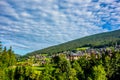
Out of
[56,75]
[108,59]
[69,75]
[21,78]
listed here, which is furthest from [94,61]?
[21,78]

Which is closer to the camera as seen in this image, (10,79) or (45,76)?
(45,76)

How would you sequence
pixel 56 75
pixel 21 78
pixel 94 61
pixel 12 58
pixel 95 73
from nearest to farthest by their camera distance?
pixel 95 73, pixel 56 75, pixel 21 78, pixel 94 61, pixel 12 58

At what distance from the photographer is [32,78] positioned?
129 metres

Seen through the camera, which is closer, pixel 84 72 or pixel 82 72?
pixel 82 72

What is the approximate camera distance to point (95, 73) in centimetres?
10556

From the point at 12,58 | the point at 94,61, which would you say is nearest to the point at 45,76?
the point at 94,61

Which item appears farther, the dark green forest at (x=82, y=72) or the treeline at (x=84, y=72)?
the dark green forest at (x=82, y=72)

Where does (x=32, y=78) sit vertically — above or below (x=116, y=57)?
below

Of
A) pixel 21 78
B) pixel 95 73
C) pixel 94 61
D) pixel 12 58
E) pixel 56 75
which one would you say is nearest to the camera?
pixel 95 73

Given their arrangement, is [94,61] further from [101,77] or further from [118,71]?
[101,77]

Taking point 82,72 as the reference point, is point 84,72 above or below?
below

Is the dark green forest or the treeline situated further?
the dark green forest

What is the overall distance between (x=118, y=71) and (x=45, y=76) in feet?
129

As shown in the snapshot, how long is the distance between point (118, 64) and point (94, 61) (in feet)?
45.1
